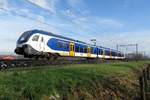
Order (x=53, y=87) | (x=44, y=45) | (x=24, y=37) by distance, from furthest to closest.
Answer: (x=44, y=45) < (x=24, y=37) < (x=53, y=87)

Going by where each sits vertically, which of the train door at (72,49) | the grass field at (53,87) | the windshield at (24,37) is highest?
the windshield at (24,37)

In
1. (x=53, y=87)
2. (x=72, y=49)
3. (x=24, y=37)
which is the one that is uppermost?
(x=24, y=37)

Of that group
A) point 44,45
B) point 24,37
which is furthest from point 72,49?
point 24,37

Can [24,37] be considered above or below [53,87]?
above

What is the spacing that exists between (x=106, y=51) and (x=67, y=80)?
1796 inches

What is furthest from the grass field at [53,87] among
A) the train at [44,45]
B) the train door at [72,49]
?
the train door at [72,49]

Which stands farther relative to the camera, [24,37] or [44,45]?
[44,45]

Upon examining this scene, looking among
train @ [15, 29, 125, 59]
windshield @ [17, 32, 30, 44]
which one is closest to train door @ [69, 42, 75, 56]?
train @ [15, 29, 125, 59]

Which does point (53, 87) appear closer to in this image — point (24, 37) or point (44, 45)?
point (24, 37)

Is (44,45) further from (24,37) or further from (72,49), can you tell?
(72,49)

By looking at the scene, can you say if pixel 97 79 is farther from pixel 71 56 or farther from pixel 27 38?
pixel 71 56

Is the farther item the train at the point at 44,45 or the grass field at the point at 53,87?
the train at the point at 44,45

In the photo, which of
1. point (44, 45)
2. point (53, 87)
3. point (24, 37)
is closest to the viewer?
point (53, 87)

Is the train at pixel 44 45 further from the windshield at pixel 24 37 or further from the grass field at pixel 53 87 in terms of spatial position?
the grass field at pixel 53 87
